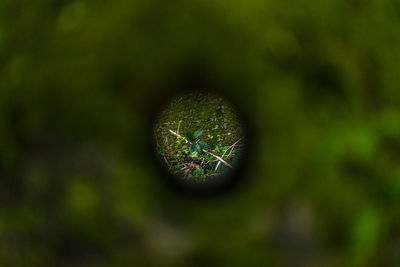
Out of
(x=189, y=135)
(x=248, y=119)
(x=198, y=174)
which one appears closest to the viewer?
(x=248, y=119)

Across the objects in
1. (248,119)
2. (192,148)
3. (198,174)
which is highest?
(192,148)

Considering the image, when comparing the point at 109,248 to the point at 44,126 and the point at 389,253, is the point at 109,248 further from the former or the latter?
the point at 389,253

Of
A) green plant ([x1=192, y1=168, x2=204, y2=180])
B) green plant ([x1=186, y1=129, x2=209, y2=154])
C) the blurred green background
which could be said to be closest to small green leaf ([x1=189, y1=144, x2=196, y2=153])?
green plant ([x1=186, y1=129, x2=209, y2=154])

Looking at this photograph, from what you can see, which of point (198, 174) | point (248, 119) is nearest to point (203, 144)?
point (198, 174)

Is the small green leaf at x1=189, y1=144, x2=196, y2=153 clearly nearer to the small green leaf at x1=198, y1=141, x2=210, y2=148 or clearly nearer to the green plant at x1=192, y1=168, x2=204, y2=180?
the small green leaf at x1=198, y1=141, x2=210, y2=148

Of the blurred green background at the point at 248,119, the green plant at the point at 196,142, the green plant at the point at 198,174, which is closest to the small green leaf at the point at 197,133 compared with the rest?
the green plant at the point at 196,142

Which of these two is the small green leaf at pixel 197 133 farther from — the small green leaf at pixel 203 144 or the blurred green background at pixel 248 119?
the blurred green background at pixel 248 119

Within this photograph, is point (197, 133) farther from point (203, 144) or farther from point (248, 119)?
point (248, 119)
